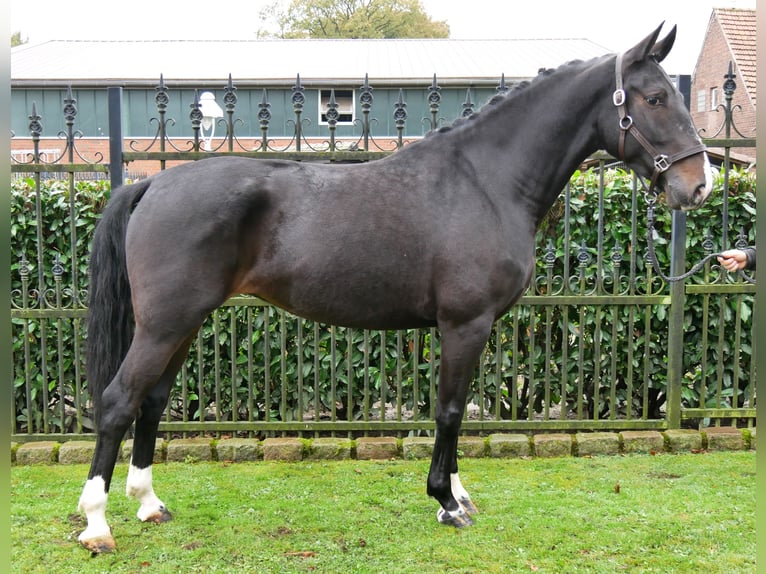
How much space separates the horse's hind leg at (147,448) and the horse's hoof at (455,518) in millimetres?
1593

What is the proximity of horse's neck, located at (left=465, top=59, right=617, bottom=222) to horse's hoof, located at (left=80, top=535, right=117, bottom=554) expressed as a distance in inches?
112

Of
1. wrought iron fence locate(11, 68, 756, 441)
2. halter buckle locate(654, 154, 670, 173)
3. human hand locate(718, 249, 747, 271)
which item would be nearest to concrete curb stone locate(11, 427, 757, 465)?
wrought iron fence locate(11, 68, 756, 441)

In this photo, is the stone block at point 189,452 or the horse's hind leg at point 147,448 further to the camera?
→ the stone block at point 189,452

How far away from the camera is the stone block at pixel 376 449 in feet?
16.1

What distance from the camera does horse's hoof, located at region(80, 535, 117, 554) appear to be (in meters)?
3.24

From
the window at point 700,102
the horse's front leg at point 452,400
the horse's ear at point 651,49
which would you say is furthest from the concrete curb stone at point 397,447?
the window at point 700,102

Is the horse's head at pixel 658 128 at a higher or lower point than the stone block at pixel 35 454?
higher

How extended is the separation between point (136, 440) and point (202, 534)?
671 millimetres

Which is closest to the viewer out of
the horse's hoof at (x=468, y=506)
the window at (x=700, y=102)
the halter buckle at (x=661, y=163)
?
the halter buckle at (x=661, y=163)

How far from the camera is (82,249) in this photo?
5000 mm

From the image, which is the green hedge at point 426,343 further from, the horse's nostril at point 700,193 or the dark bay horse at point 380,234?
the horse's nostril at point 700,193

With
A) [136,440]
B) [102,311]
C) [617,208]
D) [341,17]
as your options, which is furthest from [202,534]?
[341,17]

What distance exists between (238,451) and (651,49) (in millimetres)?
3923

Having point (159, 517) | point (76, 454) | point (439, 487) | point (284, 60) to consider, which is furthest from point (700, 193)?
point (284, 60)
